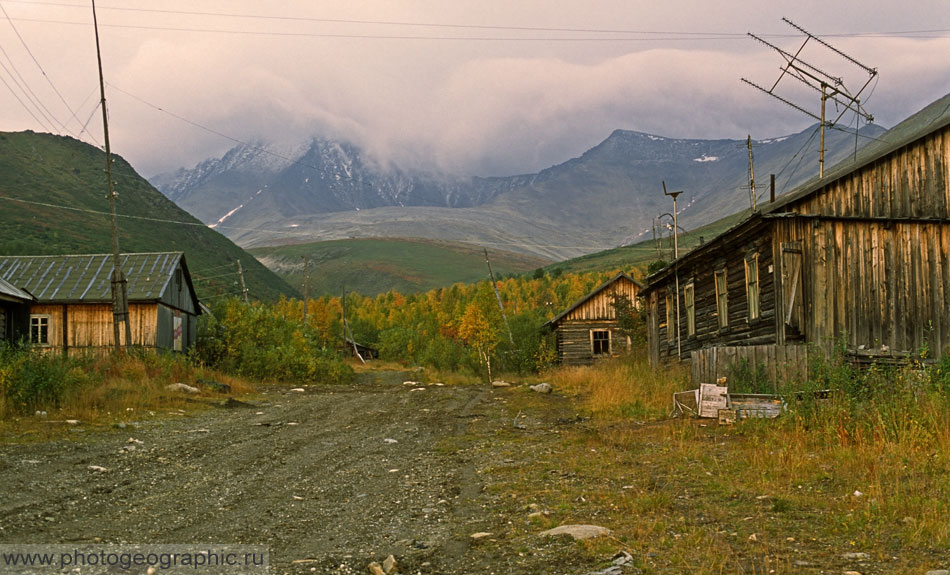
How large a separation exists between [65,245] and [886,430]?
92.0 meters

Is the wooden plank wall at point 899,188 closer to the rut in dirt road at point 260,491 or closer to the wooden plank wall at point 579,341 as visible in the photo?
the rut in dirt road at point 260,491

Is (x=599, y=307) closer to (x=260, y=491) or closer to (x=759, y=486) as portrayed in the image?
(x=759, y=486)

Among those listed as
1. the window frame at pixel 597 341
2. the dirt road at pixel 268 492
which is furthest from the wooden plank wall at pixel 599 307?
the dirt road at pixel 268 492

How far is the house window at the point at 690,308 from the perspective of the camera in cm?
2572

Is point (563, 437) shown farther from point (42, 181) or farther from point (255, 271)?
point (255, 271)

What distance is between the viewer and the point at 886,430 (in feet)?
33.2

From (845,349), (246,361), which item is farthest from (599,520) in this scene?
(246,361)

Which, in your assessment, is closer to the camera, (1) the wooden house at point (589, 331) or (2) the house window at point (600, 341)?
(1) the wooden house at point (589, 331)

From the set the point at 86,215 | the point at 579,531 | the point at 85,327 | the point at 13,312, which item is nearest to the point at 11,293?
the point at 13,312

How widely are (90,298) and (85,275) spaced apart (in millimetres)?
2125

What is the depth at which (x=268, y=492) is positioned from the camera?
898 centimetres

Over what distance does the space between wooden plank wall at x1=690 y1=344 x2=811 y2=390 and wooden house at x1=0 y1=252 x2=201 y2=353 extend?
2518 cm

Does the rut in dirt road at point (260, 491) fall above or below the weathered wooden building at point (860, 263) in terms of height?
below

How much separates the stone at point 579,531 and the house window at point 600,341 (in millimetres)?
36607
